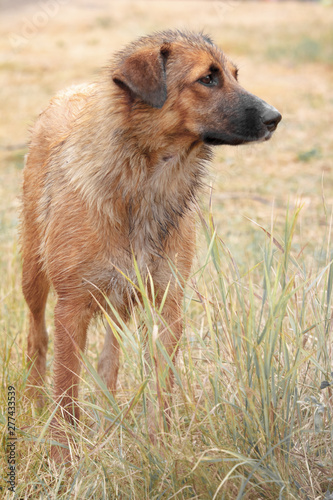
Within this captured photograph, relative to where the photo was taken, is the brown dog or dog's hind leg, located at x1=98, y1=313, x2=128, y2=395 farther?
dog's hind leg, located at x1=98, y1=313, x2=128, y2=395

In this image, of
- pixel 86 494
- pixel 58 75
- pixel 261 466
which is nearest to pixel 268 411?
pixel 261 466

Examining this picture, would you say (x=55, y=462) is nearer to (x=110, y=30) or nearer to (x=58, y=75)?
(x=58, y=75)

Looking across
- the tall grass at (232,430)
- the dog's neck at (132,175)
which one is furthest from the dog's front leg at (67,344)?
the tall grass at (232,430)

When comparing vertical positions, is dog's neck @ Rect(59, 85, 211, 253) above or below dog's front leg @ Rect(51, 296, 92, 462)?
above

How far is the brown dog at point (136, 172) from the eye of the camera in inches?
123

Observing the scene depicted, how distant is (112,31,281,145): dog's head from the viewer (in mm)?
3121

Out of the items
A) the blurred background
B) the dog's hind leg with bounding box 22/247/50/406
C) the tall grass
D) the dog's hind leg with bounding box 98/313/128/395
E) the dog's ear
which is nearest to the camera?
the tall grass

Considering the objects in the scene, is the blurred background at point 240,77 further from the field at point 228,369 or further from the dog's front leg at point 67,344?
the dog's front leg at point 67,344

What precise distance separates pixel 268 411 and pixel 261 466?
202 millimetres

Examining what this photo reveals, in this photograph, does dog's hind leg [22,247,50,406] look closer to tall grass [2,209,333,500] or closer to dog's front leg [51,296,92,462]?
dog's front leg [51,296,92,462]

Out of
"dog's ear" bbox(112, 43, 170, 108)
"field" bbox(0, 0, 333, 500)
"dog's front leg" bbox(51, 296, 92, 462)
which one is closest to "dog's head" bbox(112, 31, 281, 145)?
"dog's ear" bbox(112, 43, 170, 108)

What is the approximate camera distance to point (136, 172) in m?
3.18

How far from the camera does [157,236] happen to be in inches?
128

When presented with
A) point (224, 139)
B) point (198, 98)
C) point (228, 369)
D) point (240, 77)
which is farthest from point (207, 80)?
point (240, 77)
